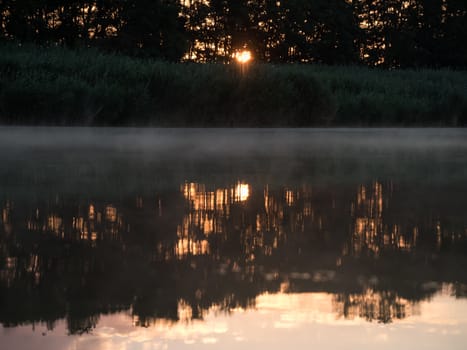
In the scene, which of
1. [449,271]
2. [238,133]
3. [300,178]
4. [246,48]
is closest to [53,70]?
[238,133]

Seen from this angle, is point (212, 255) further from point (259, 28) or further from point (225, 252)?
point (259, 28)

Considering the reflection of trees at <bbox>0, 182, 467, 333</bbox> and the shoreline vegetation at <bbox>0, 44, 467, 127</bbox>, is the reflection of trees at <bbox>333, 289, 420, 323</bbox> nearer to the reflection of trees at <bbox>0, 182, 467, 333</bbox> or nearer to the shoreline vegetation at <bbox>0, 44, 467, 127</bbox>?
the reflection of trees at <bbox>0, 182, 467, 333</bbox>

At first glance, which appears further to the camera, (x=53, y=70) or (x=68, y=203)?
(x=53, y=70)

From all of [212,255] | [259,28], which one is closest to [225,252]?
[212,255]

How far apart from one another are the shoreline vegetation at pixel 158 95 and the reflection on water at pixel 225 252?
1080 cm

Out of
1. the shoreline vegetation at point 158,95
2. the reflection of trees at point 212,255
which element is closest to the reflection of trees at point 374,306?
the reflection of trees at point 212,255

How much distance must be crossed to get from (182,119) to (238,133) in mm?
2075

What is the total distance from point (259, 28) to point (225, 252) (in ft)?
144

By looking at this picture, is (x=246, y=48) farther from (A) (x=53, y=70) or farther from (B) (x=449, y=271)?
(B) (x=449, y=271)

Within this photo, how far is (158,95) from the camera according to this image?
20281 millimetres

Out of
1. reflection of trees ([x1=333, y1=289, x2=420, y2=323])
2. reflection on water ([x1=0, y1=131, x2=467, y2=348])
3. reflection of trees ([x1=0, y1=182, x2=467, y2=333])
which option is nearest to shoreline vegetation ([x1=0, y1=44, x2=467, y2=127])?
reflection on water ([x1=0, y1=131, x2=467, y2=348])

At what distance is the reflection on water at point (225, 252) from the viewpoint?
3064 mm

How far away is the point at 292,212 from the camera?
227 inches

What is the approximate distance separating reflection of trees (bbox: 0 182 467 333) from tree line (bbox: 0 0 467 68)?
3090 cm
